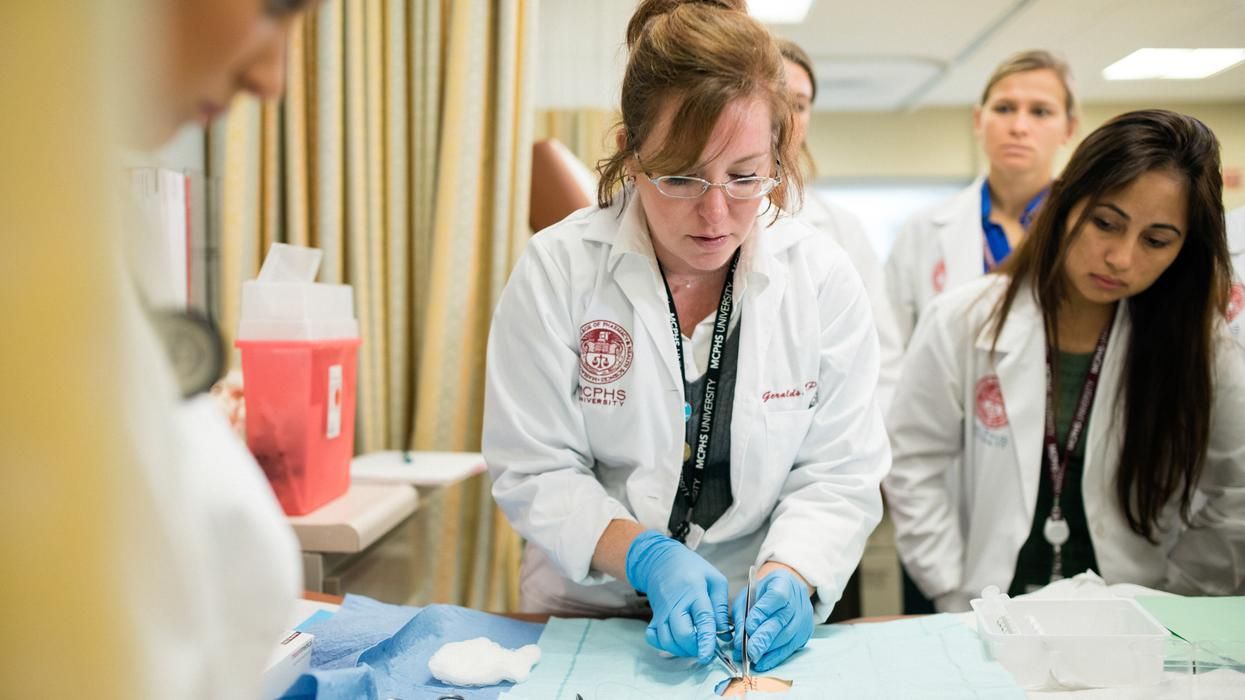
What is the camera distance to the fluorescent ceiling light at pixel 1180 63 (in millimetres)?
1421

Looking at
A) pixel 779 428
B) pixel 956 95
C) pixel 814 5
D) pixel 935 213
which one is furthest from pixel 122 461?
pixel 956 95

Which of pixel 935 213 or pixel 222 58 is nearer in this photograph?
pixel 222 58

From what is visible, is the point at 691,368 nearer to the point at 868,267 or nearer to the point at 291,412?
the point at 291,412

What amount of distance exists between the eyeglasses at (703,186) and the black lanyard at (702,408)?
173 mm

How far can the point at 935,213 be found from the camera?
2.71m

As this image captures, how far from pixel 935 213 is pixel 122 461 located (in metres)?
2.64

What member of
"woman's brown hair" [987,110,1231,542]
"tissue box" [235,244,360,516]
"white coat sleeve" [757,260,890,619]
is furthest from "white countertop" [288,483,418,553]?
"woman's brown hair" [987,110,1231,542]

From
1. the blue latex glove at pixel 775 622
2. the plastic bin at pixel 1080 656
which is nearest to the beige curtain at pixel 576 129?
the blue latex glove at pixel 775 622

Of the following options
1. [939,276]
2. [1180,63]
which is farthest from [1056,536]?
[939,276]

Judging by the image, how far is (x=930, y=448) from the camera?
1757 mm

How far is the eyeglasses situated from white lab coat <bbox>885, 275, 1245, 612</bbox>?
28.5 inches

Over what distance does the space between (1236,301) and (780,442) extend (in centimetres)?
84

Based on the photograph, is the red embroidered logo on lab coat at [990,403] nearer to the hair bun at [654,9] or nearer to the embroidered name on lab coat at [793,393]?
the embroidered name on lab coat at [793,393]

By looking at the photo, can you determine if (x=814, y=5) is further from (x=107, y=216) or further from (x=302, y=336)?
(x=107, y=216)
